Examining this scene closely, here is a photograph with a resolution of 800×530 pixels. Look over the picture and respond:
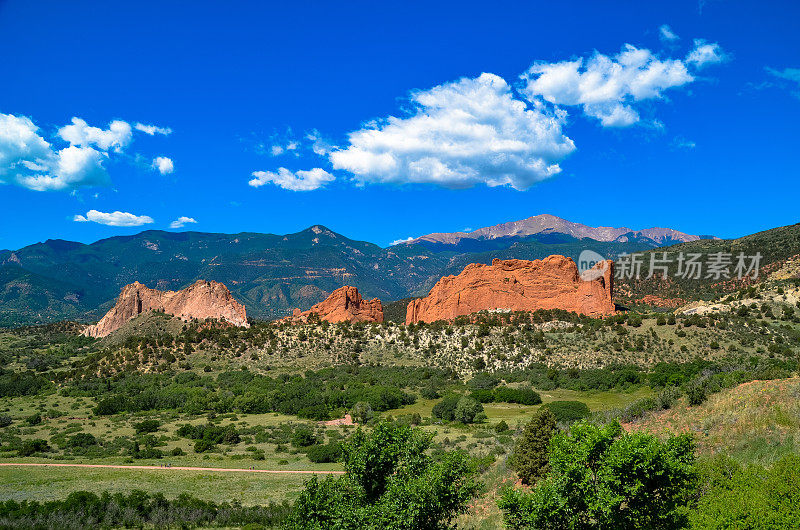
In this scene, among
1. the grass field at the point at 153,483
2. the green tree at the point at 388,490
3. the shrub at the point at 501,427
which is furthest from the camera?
the shrub at the point at 501,427

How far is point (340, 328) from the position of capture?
6650 cm

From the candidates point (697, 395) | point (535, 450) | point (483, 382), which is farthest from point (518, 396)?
point (535, 450)

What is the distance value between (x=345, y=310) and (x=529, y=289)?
96.7 ft

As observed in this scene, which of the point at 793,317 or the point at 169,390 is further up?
the point at 793,317

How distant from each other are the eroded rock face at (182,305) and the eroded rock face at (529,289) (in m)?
36.1

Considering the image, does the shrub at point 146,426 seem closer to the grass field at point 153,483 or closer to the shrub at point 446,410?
the grass field at point 153,483

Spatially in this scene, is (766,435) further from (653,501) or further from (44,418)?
(44,418)

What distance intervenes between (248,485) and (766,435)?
21.8 metres

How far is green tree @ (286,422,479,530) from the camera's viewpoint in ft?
Answer: 34.5

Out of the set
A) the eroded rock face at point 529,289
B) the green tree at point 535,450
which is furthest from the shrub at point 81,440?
the eroded rock face at point 529,289

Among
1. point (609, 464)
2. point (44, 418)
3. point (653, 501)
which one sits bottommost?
point (44, 418)

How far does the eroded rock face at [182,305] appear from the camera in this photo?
77.6 m

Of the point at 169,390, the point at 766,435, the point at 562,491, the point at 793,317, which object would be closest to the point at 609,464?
the point at 562,491

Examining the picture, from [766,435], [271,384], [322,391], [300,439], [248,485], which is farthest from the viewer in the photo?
[271,384]
